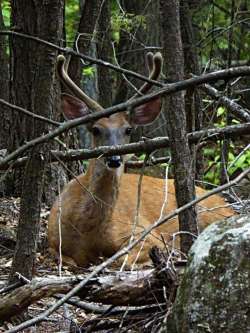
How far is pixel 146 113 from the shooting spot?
24.1 ft

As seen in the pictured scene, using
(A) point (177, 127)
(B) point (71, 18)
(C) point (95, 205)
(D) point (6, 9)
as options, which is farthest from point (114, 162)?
(B) point (71, 18)

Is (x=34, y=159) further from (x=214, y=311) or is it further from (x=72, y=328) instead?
(x=214, y=311)

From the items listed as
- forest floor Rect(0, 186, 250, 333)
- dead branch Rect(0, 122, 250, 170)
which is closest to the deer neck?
forest floor Rect(0, 186, 250, 333)

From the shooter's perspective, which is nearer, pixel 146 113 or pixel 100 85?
pixel 146 113

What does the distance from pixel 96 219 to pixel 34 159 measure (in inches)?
110

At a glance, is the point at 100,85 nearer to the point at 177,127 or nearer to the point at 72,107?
the point at 72,107

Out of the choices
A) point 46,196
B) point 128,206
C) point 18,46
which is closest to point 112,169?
point 128,206

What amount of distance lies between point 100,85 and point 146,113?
5.12 metres

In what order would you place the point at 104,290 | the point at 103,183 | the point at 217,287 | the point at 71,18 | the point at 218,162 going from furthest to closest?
the point at 71,18 < the point at 218,162 < the point at 103,183 < the point at 104,290 < the point at 217,287

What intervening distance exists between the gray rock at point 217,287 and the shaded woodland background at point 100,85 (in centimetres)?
87

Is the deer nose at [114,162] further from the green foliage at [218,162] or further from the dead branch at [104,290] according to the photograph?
the dead branch at [104,290]

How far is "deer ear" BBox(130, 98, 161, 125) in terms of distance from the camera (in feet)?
23.9

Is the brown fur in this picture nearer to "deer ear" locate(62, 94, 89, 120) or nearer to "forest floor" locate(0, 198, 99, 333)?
"forest floor" locate(0, 198, 99, 333)

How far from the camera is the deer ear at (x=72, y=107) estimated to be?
7180 millimetres
